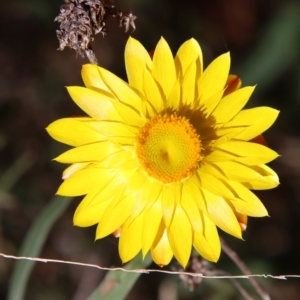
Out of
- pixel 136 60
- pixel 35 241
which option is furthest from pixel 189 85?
pixel 35 241

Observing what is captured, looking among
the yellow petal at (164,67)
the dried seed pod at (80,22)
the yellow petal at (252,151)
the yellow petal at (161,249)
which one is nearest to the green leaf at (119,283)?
the yellow petal at (161,249)

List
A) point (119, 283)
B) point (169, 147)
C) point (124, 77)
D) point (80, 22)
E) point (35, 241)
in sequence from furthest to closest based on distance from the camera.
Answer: point (124, 77)
point (35, 241)
point (119, 283)
point (169, 147)
point (80, 22)

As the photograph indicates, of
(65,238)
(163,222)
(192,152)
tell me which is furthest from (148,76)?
(65,238)

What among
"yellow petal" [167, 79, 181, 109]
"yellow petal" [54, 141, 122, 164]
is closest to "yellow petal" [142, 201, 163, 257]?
"yellow petal" [54, 141, 122, 164]

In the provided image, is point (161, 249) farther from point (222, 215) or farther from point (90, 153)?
point (90, 153)

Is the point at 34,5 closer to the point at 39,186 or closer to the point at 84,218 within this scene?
the point at 39,186

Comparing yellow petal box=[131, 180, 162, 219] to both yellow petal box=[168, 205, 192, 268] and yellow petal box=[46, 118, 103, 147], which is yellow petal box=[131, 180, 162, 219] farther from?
yellow petal box=[46, 118, 103, 147]
